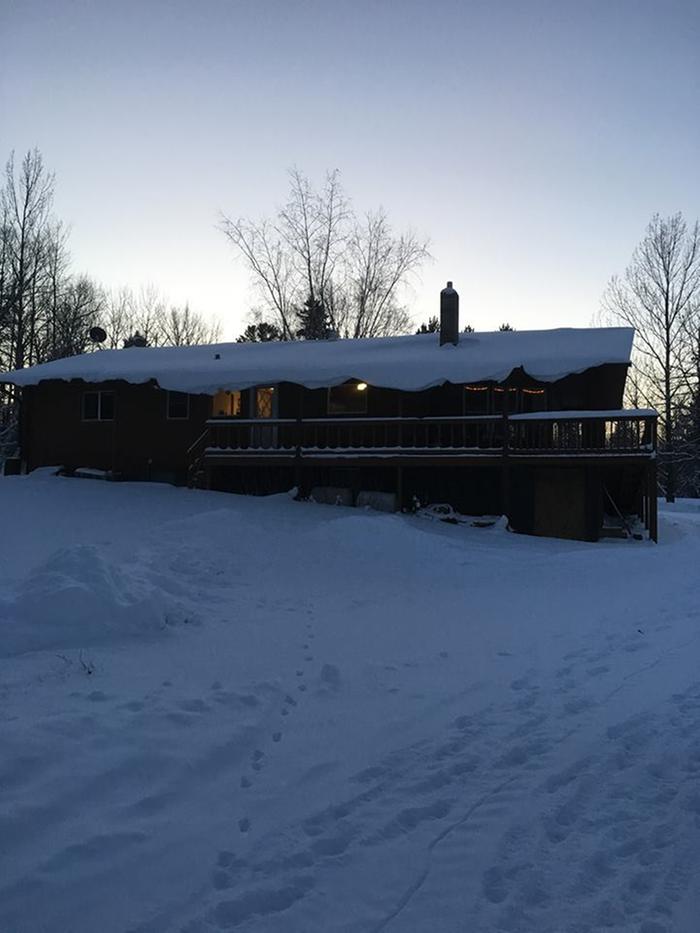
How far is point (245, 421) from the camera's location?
62.8 feet

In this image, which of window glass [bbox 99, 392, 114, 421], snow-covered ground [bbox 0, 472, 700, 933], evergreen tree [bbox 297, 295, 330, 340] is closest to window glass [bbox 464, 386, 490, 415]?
snow-covered ground [bbox 0, 472, 700, 933]

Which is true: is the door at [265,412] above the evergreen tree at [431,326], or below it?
below

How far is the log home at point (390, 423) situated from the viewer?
17531 mm

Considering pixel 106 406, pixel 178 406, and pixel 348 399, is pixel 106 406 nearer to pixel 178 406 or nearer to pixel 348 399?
pixel 178 406

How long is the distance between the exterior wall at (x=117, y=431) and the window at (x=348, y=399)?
4.09 meters

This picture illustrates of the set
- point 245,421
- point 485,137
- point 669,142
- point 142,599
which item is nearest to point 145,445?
point 245,421

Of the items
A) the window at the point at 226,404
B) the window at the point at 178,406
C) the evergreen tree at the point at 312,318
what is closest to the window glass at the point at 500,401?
the window at the point at 226,404

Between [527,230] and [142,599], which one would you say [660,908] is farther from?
[527,230]

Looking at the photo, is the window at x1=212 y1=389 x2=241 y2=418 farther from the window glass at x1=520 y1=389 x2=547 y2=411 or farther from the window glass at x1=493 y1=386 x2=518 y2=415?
the window glass at x1=520 y1=389 x2=547 y2=411

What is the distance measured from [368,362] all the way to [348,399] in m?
1.79

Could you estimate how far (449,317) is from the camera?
856 inches

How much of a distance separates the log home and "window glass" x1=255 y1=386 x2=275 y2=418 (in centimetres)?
4

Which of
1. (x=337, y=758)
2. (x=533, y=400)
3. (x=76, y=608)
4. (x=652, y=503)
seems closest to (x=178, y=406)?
(x=533, y=400)

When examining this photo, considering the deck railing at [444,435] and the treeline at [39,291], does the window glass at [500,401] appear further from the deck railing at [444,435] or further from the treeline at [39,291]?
the treeline at [39,291]
